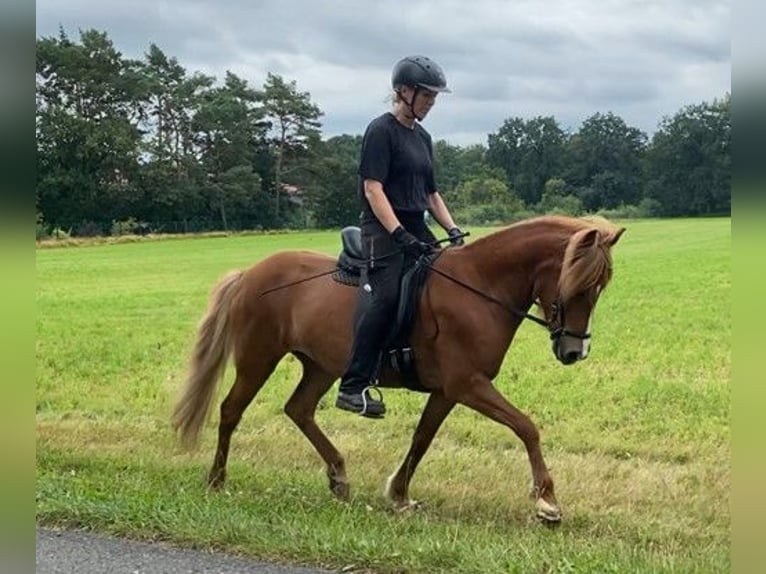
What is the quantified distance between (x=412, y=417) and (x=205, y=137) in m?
9.62

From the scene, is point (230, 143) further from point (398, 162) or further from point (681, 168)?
point (398, 162)

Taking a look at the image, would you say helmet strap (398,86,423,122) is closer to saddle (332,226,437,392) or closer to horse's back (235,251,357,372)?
saddle (332,226,437,392)

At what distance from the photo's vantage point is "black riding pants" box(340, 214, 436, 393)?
5762mm

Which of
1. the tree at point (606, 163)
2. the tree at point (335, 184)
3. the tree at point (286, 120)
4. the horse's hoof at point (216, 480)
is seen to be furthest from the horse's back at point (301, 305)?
the tree at point (286, 120)

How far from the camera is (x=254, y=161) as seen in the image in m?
17.1

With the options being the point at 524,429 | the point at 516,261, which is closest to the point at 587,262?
the point at 516,261

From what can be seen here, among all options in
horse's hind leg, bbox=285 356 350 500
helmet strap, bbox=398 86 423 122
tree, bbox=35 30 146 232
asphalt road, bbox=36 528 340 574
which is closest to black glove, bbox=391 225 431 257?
helmet strap, bbox=398 86 423 122

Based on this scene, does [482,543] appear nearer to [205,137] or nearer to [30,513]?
[30,513]

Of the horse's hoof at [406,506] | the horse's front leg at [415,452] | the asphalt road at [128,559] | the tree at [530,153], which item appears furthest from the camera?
the tree at [530,153]

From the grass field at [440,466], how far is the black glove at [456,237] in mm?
1824

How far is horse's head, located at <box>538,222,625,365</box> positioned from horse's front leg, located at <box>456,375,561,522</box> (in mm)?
478

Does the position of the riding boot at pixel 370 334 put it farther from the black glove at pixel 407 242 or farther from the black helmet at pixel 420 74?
the black helmet at pixel 420 74

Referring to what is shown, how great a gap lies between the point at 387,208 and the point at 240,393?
2189 mm

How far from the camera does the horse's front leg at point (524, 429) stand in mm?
5223
